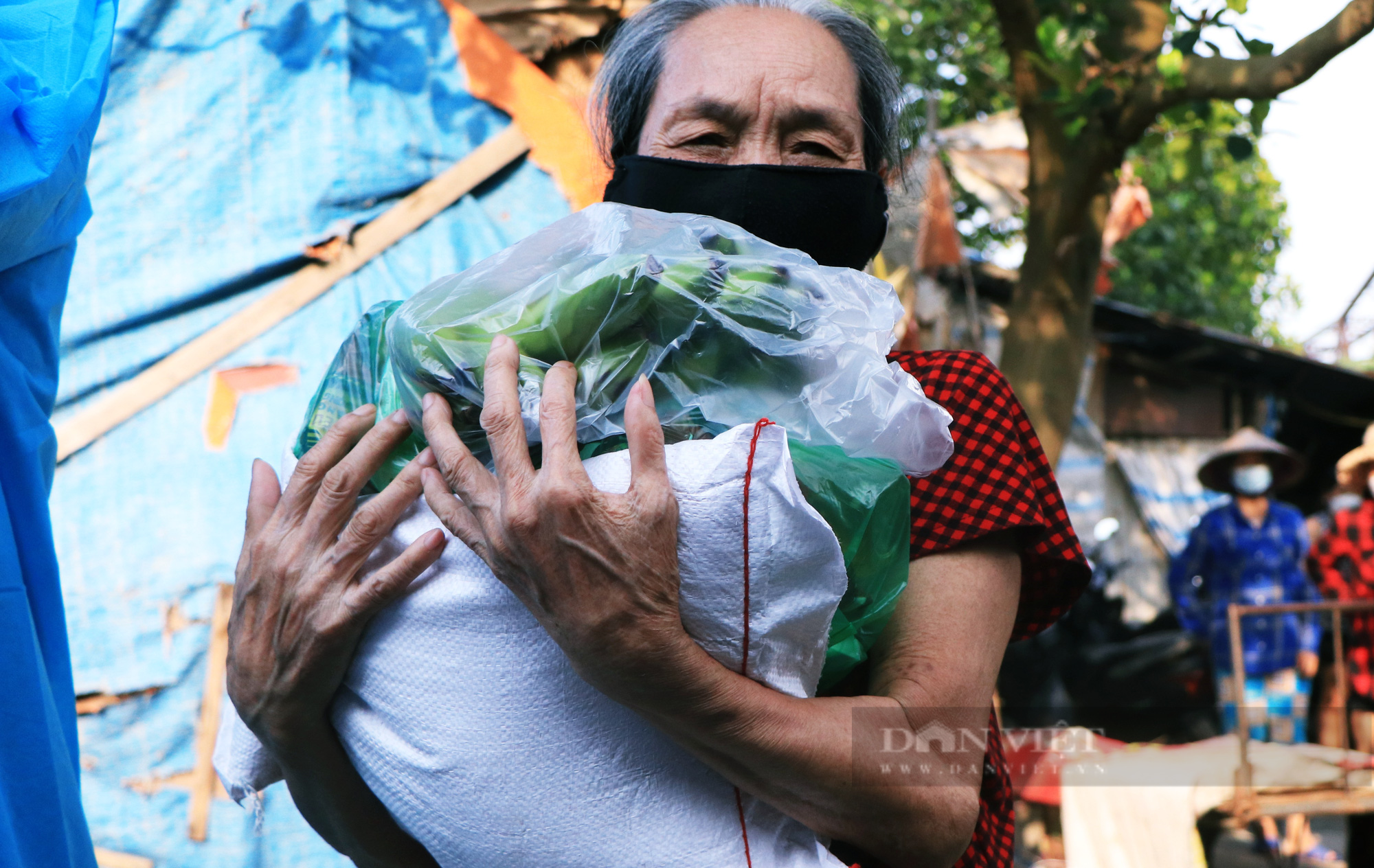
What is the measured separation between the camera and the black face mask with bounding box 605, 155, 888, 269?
132 cm

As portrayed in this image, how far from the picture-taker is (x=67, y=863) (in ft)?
4.12

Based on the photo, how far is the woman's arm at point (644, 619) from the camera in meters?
0.89

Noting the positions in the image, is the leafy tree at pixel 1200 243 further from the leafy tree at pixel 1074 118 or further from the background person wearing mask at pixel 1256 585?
the leafy tree at pixel 1074 118

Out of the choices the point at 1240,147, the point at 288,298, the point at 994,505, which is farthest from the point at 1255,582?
the point at 994,505

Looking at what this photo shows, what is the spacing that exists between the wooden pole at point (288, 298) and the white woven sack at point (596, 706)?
7.90 feet

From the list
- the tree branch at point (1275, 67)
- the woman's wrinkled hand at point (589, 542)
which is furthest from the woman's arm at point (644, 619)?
the tree branch at point (1275, 67)

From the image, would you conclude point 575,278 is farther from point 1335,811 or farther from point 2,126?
point 1335,811

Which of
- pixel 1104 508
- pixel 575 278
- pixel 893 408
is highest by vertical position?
pixel 575 278

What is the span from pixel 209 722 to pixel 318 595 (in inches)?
87.7

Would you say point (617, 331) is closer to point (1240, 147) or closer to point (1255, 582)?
point (1240, 147)

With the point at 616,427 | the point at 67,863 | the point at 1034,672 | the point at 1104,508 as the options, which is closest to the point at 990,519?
the point at 616,427

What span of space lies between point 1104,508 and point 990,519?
9344 mm

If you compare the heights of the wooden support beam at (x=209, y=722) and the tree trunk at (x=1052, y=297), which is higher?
the tree trunk at (x=1052, y=297)

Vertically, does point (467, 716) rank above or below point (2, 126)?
below
